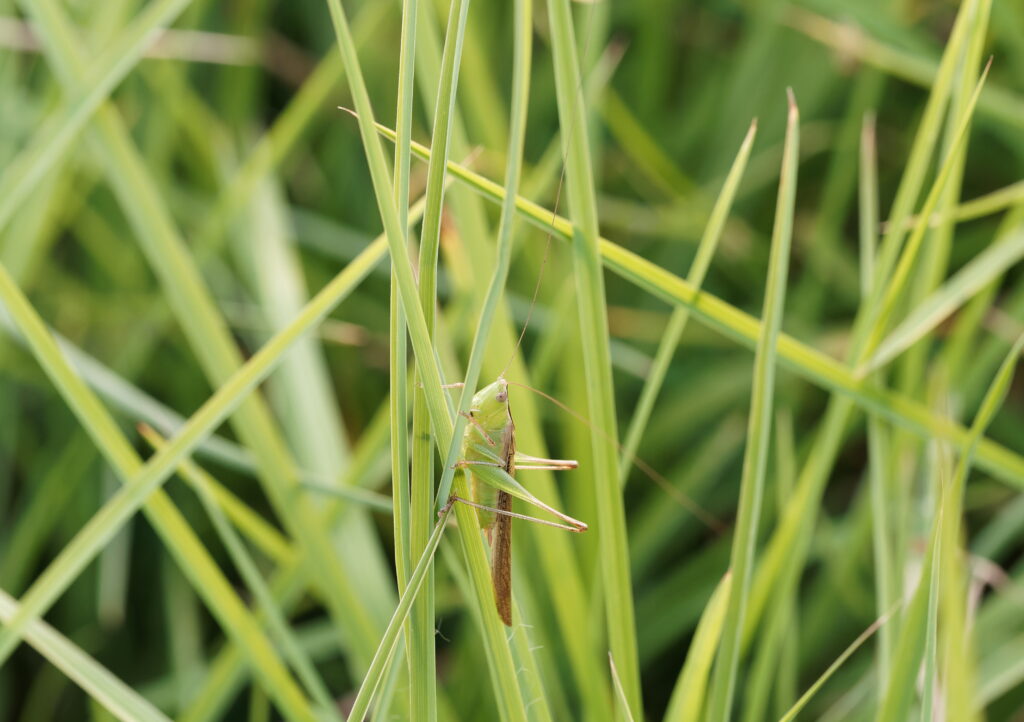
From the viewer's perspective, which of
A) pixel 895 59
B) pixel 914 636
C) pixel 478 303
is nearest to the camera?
pixel 914 636

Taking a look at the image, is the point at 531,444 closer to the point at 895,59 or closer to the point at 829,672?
the point at 829,672

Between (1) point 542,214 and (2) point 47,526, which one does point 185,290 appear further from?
(2) point 47,526

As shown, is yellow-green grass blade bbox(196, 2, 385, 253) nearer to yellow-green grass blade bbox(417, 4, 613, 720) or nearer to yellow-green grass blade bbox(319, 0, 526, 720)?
yellow-green grass blade bbox(417, 4, 613, 720)

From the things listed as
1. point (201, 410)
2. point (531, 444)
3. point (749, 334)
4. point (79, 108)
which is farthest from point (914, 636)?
point (79, 108)

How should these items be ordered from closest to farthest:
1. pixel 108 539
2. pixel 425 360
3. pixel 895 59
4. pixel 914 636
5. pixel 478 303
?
1. pixel 425 360
2. pixel 914 636
3. pixel 108 539
4. pixel 478 303
5. pixel 895 59

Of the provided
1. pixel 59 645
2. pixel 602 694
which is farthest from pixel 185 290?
pixel 602 694

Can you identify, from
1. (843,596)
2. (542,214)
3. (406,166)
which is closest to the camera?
(406,166)

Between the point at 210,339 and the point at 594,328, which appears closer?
the point at 594,328
